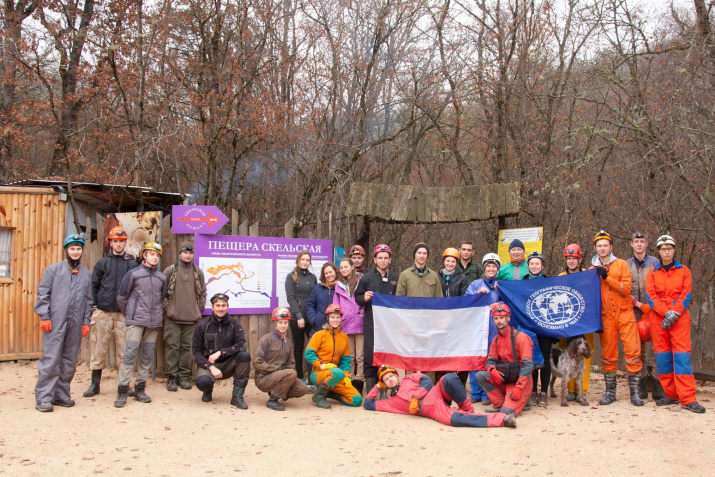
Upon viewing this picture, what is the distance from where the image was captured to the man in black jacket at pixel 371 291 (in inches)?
288

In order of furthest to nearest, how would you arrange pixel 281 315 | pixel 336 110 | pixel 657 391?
1. pixel 336 110
2. pixel 281 315
3. pixel 657 391

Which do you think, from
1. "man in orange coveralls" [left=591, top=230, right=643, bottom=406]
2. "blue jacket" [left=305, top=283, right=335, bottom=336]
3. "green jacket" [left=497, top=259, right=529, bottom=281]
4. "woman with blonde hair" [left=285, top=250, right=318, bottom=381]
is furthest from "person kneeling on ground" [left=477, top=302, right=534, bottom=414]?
"woman with blonde hair" [left=285, top=250, right=318, bottom=381]

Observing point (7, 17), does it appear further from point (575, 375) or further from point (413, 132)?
point (575, 375)

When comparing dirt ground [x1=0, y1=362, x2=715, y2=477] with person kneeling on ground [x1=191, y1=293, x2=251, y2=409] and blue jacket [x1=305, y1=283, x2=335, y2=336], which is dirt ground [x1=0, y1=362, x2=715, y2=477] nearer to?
person kneeling on ground [x1=191, y1=293, x2=251, y2=409]

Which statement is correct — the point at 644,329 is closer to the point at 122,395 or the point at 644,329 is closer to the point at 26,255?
the point at 122,395

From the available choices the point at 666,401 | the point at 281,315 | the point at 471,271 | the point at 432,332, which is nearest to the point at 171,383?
the point at 281,315

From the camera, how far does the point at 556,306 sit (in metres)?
7.05

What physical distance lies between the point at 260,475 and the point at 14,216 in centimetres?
751

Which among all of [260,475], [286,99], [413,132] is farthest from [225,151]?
[260,475]

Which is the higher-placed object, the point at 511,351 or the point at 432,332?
the point at 432,332

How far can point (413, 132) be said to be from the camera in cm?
1555

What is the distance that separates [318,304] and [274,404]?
1.47 m

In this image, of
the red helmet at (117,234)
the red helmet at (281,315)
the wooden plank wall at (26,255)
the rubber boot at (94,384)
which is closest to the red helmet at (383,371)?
the red helmet at (281,315)

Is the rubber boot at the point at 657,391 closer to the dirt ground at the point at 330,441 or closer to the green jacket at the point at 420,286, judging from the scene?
the dirt ground at the point at 330,441
